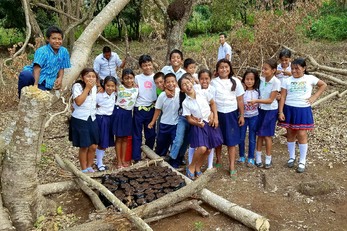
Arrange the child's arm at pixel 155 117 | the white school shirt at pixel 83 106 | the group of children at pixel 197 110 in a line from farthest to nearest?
the child's arm at pixel 155 117 < the group of children at pixel 197 110 < the white school shirt at pixel 83 106

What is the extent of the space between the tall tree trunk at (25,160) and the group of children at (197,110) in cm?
107

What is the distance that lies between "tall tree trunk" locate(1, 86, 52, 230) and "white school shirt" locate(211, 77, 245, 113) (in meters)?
2.21

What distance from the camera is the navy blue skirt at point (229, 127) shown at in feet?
16.7

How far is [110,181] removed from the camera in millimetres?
4543

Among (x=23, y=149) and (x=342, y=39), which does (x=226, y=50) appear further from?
(x=342, y=39)

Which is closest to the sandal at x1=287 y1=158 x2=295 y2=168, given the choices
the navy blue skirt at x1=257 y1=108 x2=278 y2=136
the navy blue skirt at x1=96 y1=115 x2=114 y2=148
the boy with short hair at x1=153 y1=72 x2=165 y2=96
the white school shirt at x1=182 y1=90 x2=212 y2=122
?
the navy blue skirt at x1=257 y1=108 x2=278 y2=136

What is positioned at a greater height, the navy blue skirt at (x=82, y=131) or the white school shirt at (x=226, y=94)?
the white school shirt at (x=226, y=94)

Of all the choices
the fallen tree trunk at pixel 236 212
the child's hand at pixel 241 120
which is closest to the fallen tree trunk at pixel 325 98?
the child's hand at pixel 241 120

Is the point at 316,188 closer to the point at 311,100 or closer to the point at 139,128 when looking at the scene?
the point at 311,100

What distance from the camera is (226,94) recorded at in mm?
5059

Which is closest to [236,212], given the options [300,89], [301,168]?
[301,168]

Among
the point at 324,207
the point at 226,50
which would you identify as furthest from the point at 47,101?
the point at 226,50

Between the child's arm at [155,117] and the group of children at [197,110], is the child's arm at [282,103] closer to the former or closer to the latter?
the group of children at [197,110]

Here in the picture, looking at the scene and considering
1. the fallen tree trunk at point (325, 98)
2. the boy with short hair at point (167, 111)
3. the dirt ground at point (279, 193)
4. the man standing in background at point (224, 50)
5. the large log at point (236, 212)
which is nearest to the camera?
the large log at point (236, 212)
